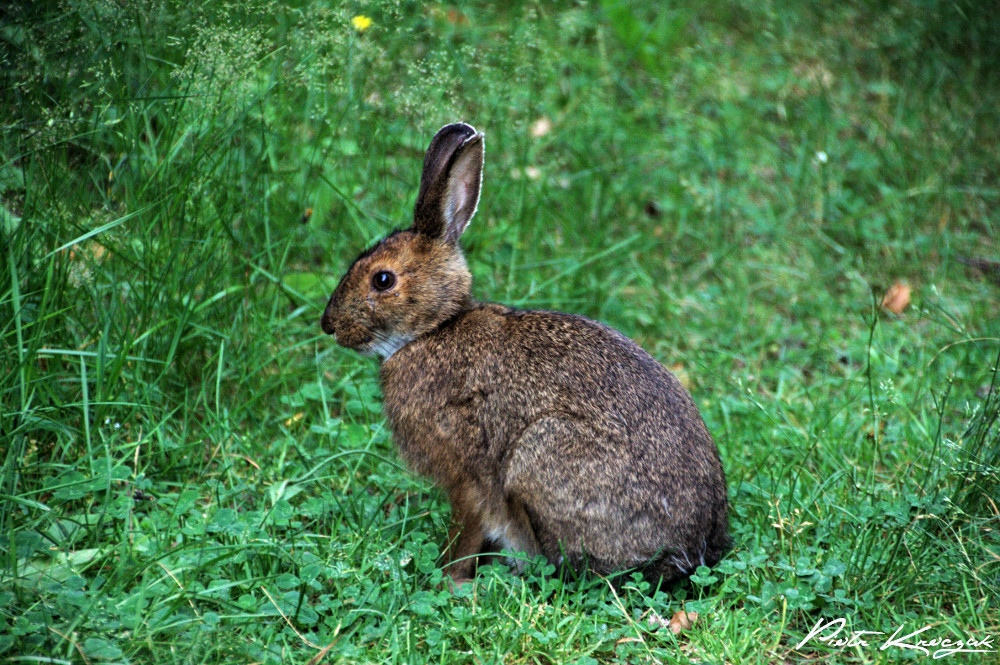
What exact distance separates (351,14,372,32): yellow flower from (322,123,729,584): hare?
123cm

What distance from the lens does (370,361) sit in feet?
15.7

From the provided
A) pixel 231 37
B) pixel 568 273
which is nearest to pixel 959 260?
pixel 568 273

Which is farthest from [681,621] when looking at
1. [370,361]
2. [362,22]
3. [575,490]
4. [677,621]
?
[362,22]

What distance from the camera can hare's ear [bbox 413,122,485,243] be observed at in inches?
157

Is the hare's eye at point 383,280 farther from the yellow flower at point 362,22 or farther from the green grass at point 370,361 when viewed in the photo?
the yellow flower at point 362,22

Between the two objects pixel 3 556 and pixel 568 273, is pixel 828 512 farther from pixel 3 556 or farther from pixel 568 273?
pixel 3 556

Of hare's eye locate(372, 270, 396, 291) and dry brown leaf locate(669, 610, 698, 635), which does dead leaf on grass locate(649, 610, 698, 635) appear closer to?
dry brown leaf locate(669, 610, 698, 635)

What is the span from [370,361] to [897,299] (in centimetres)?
292

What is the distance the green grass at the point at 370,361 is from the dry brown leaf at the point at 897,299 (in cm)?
5

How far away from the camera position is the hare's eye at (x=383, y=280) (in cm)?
406
